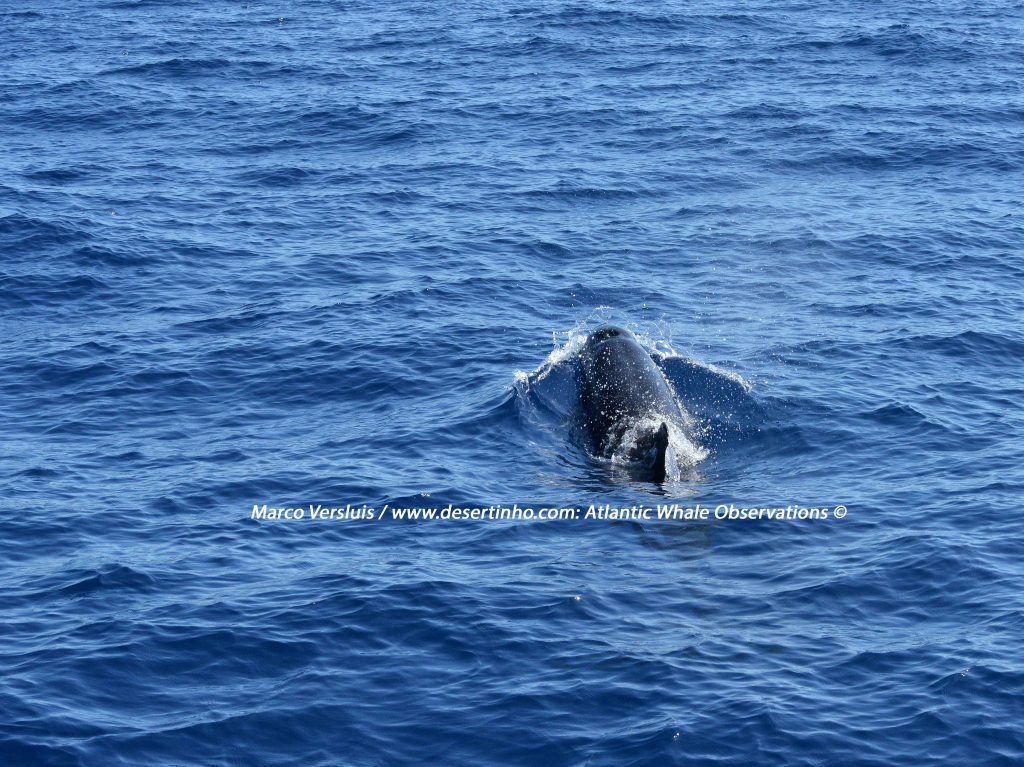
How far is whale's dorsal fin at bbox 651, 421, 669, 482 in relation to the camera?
80.9 ft

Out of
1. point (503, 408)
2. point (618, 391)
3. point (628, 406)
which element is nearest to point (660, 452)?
point (628, 406)

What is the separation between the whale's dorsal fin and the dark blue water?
1.84ft

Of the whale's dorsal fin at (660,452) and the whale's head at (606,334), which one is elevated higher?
the whale's head at (606,334)

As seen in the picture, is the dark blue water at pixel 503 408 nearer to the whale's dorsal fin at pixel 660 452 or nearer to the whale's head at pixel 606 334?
the whale's dorsal fin at pixel 660 452

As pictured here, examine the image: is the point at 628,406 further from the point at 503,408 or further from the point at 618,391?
the point at 503,408

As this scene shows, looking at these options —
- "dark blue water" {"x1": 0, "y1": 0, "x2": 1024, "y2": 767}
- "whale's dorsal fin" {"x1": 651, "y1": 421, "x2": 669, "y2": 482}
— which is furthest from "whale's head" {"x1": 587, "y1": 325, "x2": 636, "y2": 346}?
"whale's dorsal fin" {"x1": 651, "y1": 421, "x2": 669, "y2": 482}

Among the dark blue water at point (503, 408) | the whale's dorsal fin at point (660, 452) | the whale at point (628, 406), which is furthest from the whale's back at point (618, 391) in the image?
the whale's dorsal fin at point (660, 452)

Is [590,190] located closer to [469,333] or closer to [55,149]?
[469,333]

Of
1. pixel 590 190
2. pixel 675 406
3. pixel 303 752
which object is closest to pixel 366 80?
pixel 590 190

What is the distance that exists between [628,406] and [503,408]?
3.20 metres

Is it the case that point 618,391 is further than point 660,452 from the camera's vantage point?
Yes

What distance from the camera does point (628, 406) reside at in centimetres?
2761

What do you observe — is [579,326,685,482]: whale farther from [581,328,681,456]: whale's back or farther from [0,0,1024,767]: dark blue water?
[0,0,1024,767]: dark blue water

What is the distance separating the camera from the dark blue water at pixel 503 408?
19.0 m
